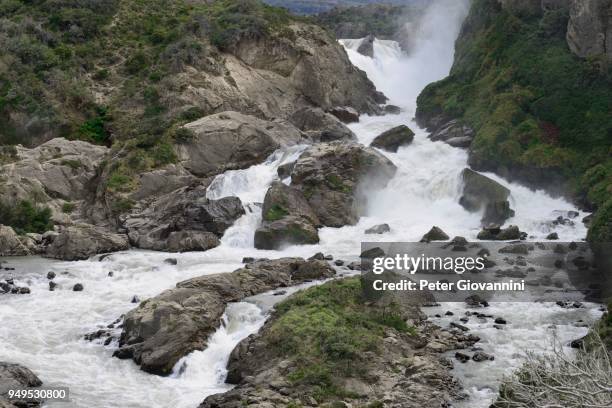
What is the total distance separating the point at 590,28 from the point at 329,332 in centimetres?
3776

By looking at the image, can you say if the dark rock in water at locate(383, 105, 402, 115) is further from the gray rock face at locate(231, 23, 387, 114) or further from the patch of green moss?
the patch of green moss

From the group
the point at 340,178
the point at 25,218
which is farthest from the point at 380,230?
the point at 25,218

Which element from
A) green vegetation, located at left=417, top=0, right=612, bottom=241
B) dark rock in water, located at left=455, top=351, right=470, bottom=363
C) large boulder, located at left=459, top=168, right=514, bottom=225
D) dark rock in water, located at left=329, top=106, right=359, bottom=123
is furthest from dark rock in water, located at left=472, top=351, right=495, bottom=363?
dark rock in water, located at left=329, top=106, right=359, bottom=123

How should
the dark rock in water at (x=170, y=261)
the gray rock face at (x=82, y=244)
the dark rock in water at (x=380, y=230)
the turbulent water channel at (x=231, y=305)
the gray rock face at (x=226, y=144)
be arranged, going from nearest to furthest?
the turbulent water channel at (x=231, y=305), the dark rock in water at (x=170, y=261), the gray rock face at (x=82, y=244), the dark rock in water at (x=380, y=230), the gray rock face at (x=226, y=144)

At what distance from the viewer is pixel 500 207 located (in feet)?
143

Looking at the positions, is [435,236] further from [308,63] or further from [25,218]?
[308,63]

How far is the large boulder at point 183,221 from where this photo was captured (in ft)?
135

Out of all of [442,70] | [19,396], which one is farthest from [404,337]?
[442,70]

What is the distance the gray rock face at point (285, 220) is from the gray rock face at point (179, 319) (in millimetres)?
8933

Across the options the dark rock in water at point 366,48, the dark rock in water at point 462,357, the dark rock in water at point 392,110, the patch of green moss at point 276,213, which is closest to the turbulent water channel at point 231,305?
the dark rock in water at point 462,357

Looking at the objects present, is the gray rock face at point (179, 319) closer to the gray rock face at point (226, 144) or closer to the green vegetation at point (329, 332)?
the green vegetation at point (329, 332)

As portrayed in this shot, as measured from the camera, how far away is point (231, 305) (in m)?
29.3

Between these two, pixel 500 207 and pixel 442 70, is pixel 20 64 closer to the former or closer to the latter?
pixel 500 207

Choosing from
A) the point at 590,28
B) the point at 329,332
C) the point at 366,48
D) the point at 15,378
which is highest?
the point at 366,48
